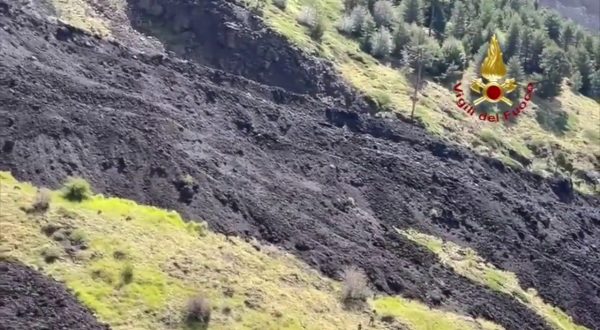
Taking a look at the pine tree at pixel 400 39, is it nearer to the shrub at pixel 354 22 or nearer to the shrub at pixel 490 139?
the shrub at pixel 354 22

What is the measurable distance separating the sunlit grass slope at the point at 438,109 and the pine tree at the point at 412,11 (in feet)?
27.8

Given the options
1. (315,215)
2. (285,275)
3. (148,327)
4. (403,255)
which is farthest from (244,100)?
(148,327)

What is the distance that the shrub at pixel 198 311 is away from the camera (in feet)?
78.7

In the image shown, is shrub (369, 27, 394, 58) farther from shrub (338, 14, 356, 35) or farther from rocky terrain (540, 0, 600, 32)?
rocky terrain (540, 0, 600, 32)

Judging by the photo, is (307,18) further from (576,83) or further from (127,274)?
(127,274)

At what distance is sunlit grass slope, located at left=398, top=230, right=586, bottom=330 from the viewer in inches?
1412

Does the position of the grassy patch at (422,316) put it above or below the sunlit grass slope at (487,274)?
above

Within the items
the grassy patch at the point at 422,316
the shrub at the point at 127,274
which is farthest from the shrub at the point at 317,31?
the shrub at the point at 127,274

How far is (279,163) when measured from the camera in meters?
37.7

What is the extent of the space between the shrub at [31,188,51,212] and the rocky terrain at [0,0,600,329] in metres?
2.33

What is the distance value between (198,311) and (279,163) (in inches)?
567

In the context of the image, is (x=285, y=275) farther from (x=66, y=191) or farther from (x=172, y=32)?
(x=172, y=32)

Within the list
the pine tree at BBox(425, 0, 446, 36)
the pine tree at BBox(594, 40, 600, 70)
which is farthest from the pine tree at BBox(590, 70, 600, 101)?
the pine tree at BBox(425, 0, 446, 36)

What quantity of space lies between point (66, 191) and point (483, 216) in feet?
71.1
